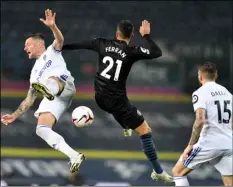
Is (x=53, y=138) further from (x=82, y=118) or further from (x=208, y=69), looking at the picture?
(x=208, y=69)

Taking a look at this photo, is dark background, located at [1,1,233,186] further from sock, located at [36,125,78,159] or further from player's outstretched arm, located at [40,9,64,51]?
sock, located at [36,125,78,159]

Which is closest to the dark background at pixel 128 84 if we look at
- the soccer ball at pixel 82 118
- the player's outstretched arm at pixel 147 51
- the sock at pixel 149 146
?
the sock at pixel 149 146

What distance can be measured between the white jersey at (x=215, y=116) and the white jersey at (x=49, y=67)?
1.81m

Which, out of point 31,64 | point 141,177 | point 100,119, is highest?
point 31,64

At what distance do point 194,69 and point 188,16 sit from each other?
105cm

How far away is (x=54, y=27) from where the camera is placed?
36.6 ft

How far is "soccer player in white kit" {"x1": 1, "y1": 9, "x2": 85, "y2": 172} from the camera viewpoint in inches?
442

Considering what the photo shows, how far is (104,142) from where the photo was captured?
16578mm

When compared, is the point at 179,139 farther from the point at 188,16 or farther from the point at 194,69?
the point at 188,16

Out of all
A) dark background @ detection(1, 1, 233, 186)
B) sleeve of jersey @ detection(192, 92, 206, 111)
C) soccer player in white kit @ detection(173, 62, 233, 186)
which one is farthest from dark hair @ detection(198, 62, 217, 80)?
dark background @ detection(1, 1, 233, 186)

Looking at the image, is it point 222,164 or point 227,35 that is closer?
point 222,164

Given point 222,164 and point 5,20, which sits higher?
point 5,20

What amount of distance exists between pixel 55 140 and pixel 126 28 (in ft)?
5.64

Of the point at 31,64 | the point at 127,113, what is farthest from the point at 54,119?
the point at 31,64
